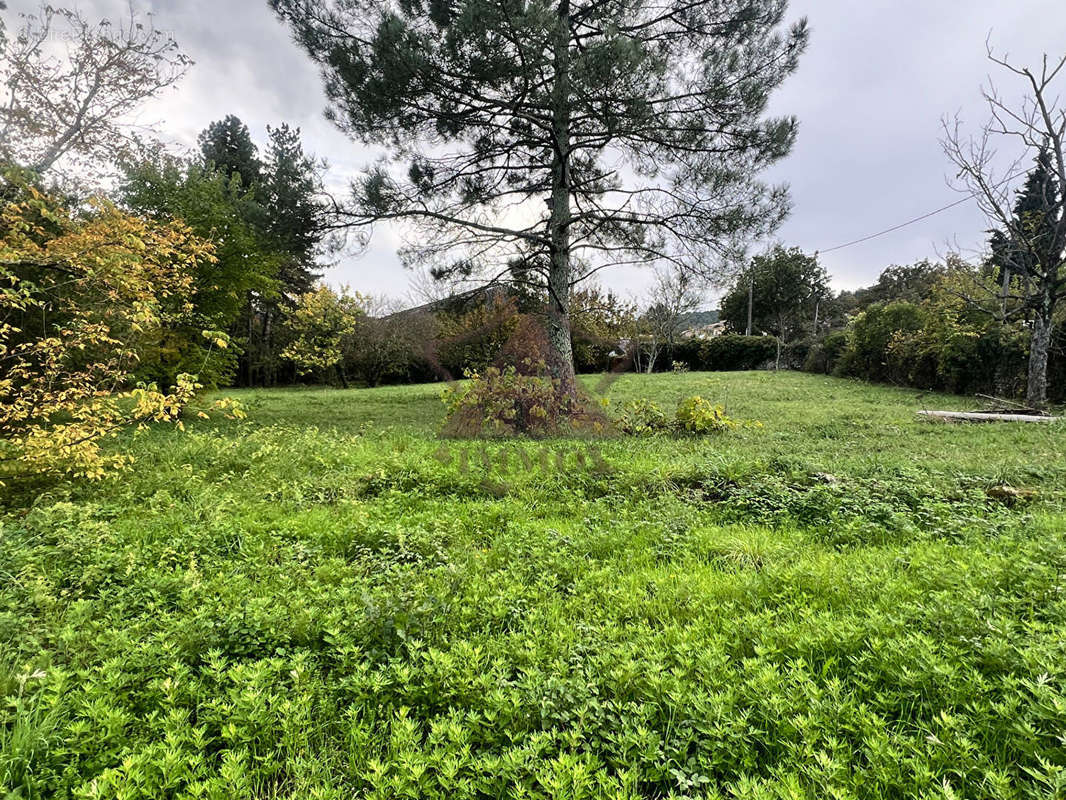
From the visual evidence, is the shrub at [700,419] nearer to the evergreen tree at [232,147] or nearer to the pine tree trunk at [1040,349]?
the pine tree trunk at [1040,349]

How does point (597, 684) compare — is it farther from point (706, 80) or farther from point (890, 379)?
point (890, 379)

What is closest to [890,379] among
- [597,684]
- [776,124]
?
[776,124]

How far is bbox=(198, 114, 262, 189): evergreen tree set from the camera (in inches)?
920

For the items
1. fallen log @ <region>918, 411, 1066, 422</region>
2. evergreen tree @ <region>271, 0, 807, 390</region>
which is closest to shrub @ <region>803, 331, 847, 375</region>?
fallen log @ <region>918, 411, 1066, 422</region>

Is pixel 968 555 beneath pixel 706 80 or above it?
beneath

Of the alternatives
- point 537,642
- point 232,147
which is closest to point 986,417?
point 537,642

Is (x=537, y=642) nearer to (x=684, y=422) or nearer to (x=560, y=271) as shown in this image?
(x=684, y=422)

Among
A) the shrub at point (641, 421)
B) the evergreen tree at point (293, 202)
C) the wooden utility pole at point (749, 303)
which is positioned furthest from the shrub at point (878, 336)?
the evergreen tree at point (293, 202)

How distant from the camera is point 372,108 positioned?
24.0 ft

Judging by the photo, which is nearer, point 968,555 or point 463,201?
point 968,555

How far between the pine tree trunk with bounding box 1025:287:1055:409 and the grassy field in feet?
28.0

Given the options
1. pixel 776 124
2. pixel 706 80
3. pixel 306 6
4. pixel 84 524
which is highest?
pixel 306 6

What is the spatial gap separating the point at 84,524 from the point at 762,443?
289 inches

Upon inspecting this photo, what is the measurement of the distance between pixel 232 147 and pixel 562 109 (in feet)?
86.0
